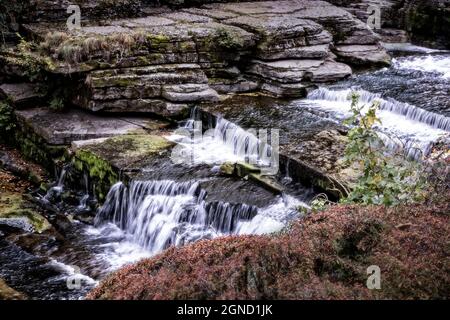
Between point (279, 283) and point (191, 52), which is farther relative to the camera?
point (191, 52)

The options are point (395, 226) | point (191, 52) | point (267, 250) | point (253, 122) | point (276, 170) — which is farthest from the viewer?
point (191, 52)

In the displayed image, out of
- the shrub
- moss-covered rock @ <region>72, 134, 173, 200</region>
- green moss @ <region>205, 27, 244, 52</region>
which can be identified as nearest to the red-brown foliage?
the shrub

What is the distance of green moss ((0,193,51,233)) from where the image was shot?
10.5 meters

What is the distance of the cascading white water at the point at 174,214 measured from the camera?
363 inches

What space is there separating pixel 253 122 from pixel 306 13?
626cm

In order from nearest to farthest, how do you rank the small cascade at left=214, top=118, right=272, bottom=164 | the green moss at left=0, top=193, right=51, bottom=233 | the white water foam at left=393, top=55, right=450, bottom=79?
1. the green moss at left=0, top=193, right=51, bottom=233
2. the small cascade at left=214, top=118, right=272, bottom=164
3. the white water foam at left=393, top=55, right=450, bottom=79

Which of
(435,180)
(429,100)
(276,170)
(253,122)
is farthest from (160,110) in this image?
(435,180)

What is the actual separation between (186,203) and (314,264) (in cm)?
537

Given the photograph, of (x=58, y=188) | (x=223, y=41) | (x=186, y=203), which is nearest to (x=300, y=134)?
(x=186, y=203)

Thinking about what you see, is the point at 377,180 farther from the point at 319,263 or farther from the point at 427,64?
the point at 427,64

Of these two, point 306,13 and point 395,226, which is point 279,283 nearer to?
point 395,226

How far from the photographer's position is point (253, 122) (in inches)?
488

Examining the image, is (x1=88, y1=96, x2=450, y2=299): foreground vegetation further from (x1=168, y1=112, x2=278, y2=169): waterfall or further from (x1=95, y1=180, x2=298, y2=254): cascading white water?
(x1=168, y1=112, x2=278, y2=169): waterfall

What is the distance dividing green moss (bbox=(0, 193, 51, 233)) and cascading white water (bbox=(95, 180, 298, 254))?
1.08 m
